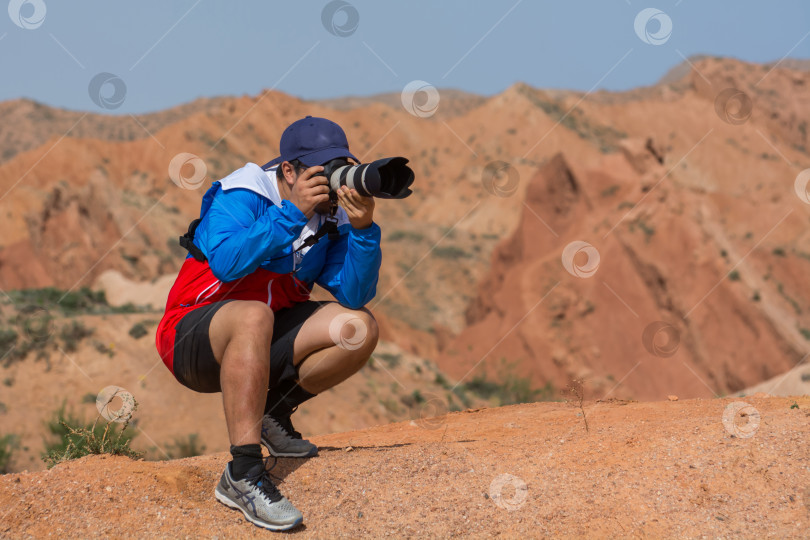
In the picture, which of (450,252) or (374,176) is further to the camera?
(450,252)

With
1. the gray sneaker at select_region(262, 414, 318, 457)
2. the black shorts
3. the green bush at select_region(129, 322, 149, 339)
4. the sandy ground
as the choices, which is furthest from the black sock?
the green bush at select_region(129, 322, 149, 339)

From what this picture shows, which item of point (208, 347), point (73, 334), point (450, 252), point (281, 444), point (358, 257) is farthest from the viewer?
point (450, 252)

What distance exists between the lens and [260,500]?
3.55 metres

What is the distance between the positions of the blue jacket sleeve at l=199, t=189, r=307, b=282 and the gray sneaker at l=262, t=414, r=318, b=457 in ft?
3.25

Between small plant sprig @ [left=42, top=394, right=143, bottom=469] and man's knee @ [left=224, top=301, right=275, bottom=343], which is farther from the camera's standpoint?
small plant sprig @ [left=42, top=394, right=143, bottom=469]

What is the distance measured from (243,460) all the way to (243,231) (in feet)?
3.43

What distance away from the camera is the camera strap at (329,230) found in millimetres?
3941

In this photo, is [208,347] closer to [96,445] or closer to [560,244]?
[96,445]

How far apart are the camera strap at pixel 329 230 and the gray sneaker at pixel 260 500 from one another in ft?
3.64

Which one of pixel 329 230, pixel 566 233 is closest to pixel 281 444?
pixel 329 230

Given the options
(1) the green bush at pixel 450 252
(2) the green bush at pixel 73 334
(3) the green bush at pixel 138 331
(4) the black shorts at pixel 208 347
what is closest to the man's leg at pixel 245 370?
(4) the black shorts at pixel 208 347

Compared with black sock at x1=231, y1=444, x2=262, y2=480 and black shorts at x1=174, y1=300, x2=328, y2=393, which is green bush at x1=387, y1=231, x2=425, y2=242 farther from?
black sock at x1=231, y1=444, x2=262, y2=480

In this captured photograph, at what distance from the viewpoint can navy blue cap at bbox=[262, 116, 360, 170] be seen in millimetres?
3939

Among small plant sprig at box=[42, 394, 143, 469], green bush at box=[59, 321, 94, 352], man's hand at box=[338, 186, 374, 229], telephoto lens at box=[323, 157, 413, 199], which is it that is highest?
telephoto lens at box=[323, 157, 413, 199]
